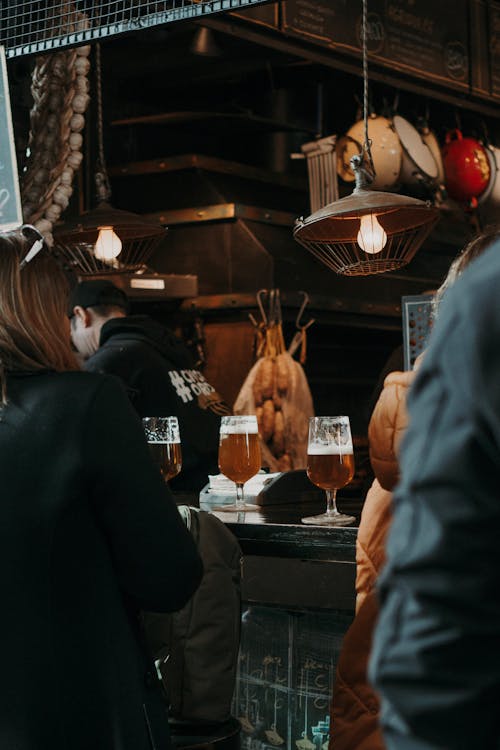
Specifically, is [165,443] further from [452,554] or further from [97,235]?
[452,554]

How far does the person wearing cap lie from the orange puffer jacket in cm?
214

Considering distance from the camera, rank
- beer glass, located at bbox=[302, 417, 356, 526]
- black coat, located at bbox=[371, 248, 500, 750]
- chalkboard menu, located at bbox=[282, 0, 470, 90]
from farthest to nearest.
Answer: chalkboard menu, located at bbox=[282, 0, 470, 90] → beer glass, located at bbox=[302, 417, 356, 526] → black coat, located at bbox=[371, 248, 500, 750]

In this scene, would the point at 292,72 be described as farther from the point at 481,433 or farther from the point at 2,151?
the point at 481,433

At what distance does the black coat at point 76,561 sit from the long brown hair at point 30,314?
104mm

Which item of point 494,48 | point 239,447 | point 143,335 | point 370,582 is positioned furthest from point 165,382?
point 494,48

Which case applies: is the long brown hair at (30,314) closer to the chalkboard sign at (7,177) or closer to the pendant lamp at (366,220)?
the chalkboard sign at (7,177)

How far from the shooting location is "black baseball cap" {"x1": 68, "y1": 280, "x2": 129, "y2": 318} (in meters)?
4.50

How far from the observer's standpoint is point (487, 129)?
7.07 m

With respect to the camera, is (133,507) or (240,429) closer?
(133,507)

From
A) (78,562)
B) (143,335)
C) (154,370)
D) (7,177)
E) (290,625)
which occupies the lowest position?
(290,625)

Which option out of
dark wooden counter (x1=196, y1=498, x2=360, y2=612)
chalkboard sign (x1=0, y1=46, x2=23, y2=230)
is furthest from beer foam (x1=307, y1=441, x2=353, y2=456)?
chalkboard sign (x1=0, y1=46, x2=23, y2=230)

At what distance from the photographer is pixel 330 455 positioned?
2.63 m

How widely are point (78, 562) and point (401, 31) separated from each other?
15.2 feet

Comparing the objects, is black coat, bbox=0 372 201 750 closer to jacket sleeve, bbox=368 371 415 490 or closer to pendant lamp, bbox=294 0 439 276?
jacket sleeve, bbox=368 371 415 490
